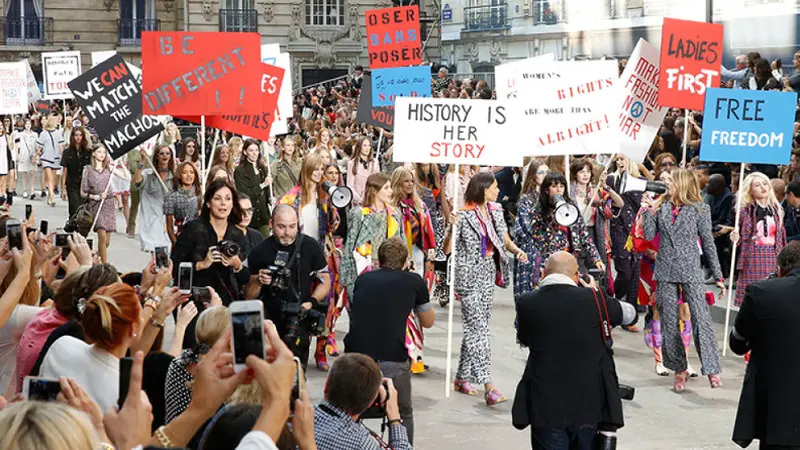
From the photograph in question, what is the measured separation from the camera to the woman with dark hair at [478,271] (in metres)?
10.8

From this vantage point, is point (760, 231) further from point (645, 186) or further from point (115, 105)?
point (115, 105)

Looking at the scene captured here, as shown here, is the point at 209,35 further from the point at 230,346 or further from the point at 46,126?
the point at 46,126

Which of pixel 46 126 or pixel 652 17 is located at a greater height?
pixel 652 17

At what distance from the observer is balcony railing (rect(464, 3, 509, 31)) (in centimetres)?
4262

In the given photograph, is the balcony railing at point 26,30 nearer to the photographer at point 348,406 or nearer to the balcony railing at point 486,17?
the balcony railing at point 486,17

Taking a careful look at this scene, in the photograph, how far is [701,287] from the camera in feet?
37.1

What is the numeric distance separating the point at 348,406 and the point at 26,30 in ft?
164

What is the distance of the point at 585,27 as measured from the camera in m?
38.0

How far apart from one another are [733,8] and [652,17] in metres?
4.21

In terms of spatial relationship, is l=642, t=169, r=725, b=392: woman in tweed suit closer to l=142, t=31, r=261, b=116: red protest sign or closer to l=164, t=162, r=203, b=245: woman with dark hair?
l=142, t=31, r=261, b=116: red protest sign

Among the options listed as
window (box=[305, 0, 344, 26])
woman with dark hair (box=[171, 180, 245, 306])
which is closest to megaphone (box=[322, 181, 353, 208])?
woman with dark hair (box=[171, 180, 245, 306])

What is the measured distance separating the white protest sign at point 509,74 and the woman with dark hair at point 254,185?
2.82m

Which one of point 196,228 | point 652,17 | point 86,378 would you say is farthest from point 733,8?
point 86,378

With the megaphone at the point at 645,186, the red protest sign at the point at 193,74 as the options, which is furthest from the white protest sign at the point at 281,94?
the megaphone at the point at 645,186
